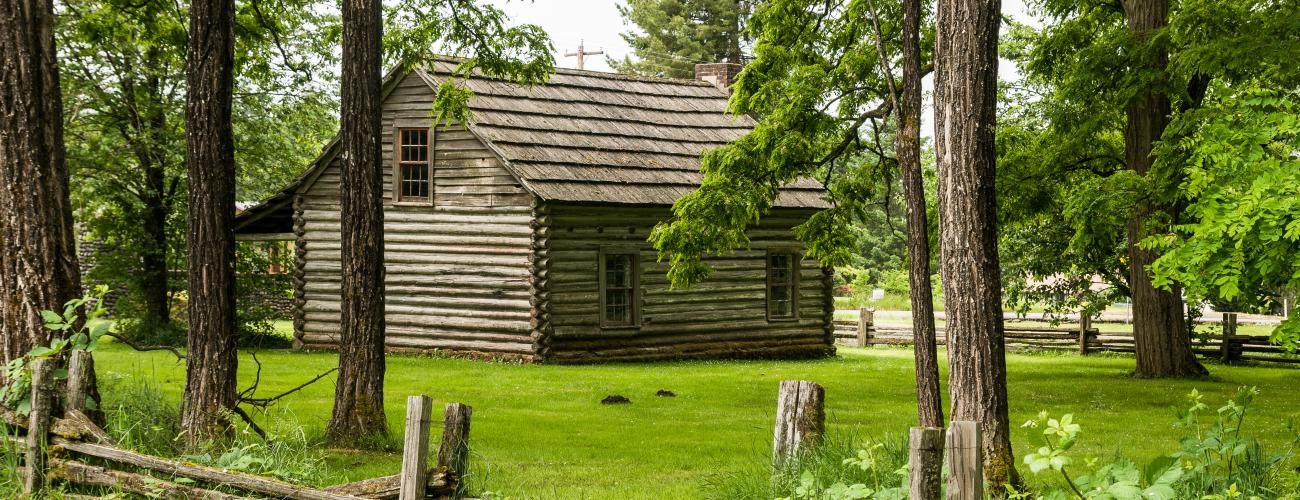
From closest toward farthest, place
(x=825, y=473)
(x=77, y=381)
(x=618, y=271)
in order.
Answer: (x=825, y=473), (x=77, y=381), (x=618, y=271)

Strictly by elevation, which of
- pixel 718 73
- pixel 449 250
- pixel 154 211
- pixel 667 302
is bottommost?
pixel 667 302

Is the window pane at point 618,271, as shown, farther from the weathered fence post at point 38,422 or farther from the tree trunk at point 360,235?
the weathered fence post at point 38,422

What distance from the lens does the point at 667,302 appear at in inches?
1028

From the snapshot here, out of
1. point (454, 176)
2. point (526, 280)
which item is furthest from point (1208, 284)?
point (454, 176)

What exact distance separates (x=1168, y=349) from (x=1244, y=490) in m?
17.1

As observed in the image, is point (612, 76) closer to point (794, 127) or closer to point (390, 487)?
point (794, 127)

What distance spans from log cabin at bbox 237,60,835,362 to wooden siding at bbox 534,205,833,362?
36 mm

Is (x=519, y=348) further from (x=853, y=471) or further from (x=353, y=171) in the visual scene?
(x=853, y=471)

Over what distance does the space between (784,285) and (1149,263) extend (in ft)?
31.3

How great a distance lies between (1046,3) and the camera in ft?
76.6

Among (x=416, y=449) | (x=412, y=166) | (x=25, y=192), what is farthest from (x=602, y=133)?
(x=416, y=449)

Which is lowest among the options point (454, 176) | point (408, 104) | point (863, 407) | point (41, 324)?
point (863, 407)

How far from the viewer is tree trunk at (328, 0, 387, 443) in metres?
11.4

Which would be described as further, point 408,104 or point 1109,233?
point 408,104
